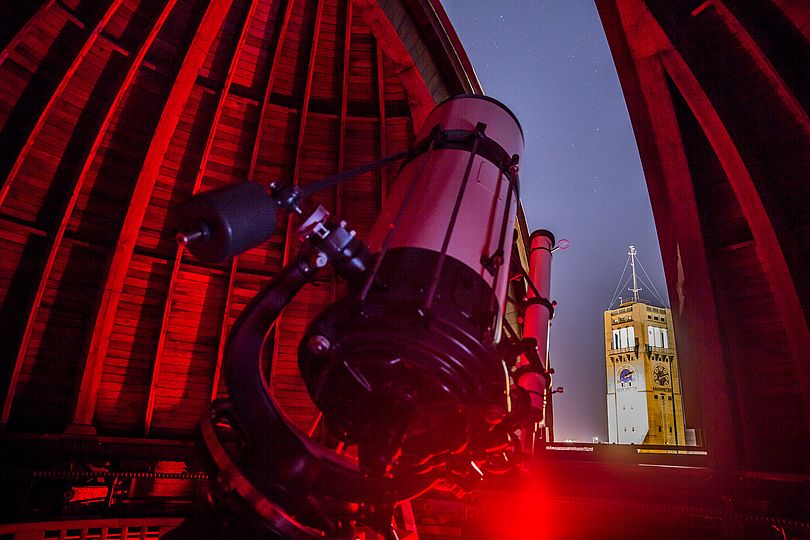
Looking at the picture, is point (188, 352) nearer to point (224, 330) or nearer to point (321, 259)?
point (224, 330)

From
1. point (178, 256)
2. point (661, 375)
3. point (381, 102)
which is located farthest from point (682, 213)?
point (661, 375)

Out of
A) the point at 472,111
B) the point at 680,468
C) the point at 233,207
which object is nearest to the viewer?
the point at 233,207

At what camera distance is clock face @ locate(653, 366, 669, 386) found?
216 feet

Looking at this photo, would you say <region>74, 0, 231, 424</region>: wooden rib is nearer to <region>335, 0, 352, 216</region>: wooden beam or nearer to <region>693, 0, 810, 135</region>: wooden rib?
<region>335, 0, 352, 216</region>: wooden beam

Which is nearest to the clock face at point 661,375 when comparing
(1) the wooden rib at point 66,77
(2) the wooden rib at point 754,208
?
(2) the wooden rib at point 754,208

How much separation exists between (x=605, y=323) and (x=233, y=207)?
77.1 metres

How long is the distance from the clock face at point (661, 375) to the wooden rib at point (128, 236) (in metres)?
68.6

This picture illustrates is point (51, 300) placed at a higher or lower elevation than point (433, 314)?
higher

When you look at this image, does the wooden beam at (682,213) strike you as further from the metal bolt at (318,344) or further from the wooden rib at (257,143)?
the metal bolt at (318,344)

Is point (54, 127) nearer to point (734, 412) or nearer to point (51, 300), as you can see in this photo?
point (51, 300)

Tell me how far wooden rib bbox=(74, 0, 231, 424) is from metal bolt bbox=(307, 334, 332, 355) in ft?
23.5

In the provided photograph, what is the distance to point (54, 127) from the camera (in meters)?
8.39

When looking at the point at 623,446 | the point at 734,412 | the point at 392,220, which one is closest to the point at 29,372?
the point at 392,220

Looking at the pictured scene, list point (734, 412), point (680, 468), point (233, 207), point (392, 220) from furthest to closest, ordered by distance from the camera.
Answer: point (734, 412) < point (680, 468) < point (392, 220) < point (233, 207)
